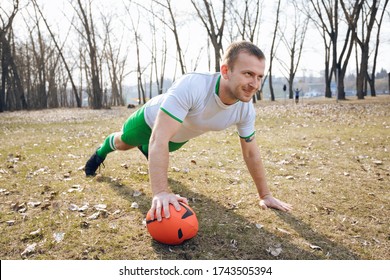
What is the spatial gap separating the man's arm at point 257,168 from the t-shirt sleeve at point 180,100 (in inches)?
38.7

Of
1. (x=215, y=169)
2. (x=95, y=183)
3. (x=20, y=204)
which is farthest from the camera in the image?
(x=215, y=169)

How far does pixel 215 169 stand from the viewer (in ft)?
19.9

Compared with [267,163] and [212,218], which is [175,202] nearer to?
[212,218]

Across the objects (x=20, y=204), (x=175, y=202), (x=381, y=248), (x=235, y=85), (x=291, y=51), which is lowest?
(x=381, y=248)

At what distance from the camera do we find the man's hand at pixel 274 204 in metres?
3.98

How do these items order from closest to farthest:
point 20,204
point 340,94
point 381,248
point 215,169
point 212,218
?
point 381,248, point 212,218, point 20,204, point 215,169, point 340,94

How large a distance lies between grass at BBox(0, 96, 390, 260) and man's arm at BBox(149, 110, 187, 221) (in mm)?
443

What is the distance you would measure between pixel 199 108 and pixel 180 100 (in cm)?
37

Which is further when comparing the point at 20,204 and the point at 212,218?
the point at 20,204

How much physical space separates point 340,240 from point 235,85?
6.26 ft

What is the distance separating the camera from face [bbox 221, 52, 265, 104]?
312 cm

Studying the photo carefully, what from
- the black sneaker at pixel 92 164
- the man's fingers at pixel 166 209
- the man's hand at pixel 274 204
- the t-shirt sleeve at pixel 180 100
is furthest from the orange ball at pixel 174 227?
the black sneaker at pixel 92 164

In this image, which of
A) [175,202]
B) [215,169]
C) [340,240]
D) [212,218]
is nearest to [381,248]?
[340,240]

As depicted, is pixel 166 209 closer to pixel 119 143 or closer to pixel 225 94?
pixel 225 94
